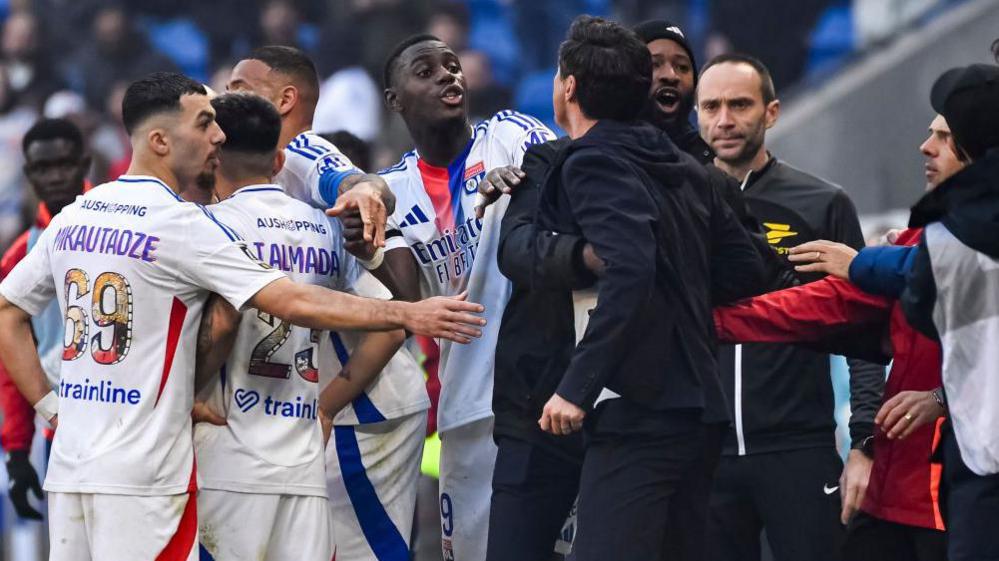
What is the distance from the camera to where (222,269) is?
17.4 feet

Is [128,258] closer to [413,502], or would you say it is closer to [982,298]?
[413,502]

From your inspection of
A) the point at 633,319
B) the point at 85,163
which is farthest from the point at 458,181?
the point at 85,163

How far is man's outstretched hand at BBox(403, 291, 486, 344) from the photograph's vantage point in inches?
202

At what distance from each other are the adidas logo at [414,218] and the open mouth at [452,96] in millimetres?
441

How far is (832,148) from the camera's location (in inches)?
510

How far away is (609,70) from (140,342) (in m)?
1.75

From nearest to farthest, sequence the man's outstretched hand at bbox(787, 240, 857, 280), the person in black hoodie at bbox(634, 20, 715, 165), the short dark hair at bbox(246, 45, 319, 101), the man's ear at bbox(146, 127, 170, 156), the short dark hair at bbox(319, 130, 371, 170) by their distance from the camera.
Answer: the man's outstretched hand at bbox(787, 240, 857, 280) → the man's ear at bbox(146, 127, 170, 156) → the person in black hoodie at bbox(634, 20, 715, 165) → the short dark hair at bbox(246, 45, 319, 101) → the short dark hair at bbox(319, 130, 371, 170)

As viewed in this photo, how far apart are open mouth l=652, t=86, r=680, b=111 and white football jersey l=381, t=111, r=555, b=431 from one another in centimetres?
44

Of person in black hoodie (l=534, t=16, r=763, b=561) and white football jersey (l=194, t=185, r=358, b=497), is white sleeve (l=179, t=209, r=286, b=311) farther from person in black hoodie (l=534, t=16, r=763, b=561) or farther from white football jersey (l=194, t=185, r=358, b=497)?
person in black hoodie (l=534, t=16, r=763, b=561)

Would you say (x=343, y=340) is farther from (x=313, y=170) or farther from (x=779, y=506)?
(x=779, y=506)

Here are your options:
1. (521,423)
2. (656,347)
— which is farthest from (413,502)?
(656,347)

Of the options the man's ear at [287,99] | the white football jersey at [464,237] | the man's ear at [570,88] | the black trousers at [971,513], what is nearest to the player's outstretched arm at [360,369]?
the white football jersey at [464,237]

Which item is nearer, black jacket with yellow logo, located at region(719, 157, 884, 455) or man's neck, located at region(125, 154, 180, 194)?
man's neck, located at region(125, 154, 180, 194)

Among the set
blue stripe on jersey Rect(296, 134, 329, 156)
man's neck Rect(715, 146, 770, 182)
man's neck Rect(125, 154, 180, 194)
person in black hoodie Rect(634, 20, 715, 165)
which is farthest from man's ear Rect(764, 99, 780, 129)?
man's neck Rect(125, 154, 180, 194)
